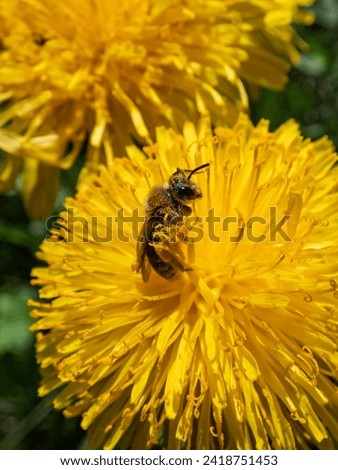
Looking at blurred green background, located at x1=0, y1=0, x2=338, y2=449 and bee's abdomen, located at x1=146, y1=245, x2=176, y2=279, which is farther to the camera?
blurred green background, located at x1=0, y1=0, x2=338, y2=449

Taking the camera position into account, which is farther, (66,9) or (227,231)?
(66,9)

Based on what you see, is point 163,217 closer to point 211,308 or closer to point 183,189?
point 183,189

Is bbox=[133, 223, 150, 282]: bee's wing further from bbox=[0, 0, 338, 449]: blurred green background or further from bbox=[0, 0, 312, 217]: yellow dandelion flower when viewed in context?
bbox=[0, 0, 338, 449]: blurred green background

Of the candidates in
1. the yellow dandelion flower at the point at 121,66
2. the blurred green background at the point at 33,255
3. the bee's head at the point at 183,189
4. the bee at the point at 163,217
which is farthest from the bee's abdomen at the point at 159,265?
the blurred green background at the point at 33,255

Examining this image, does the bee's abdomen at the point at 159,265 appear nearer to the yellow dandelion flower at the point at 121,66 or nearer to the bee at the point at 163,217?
the bee at the point at 163,217

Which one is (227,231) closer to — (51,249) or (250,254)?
(250,254)

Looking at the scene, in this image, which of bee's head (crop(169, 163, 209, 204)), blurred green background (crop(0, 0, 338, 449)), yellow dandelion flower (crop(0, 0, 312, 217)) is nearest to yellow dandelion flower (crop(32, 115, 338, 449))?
bee's head (crop(169, 163, 209, 204))

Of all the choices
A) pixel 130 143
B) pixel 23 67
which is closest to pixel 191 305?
pixel 130 143
